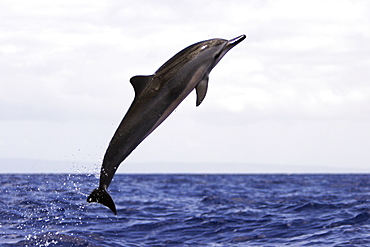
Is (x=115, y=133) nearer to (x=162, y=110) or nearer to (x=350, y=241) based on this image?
(x=162, y=110)

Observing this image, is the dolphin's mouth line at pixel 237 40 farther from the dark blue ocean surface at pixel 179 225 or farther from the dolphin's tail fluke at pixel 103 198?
the dark blue ocean surface at pixel 179 225

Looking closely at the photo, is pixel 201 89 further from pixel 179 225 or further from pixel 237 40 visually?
pixel 179 225

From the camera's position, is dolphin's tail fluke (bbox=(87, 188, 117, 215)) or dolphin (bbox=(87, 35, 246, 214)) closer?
dolphin (bbox=(87, 35, 246, 214))

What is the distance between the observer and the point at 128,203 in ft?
A: 74.1

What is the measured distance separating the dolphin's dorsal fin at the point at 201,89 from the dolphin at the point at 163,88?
0.06ft

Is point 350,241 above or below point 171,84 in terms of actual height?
below

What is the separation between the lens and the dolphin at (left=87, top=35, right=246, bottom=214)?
5.26 m

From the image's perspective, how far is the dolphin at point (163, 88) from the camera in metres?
5.26

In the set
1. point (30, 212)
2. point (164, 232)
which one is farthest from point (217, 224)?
point (30, 212)

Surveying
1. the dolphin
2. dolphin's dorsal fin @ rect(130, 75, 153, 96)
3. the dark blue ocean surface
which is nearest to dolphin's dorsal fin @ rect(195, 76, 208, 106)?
the dolphin

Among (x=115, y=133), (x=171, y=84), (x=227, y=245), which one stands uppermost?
(x=171, y=84)

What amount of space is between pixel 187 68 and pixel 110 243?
27.5 feet

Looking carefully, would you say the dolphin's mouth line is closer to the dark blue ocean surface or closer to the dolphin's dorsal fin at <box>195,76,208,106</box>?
the dolphin's dorsal fin at <box>195,76,208,106</box>

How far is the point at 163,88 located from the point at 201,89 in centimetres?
47
